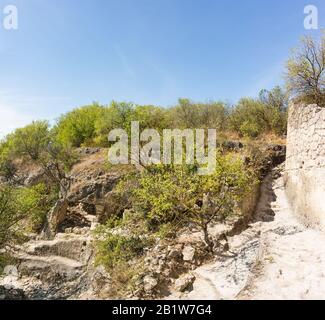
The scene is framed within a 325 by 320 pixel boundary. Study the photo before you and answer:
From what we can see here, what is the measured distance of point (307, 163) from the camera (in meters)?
9.12

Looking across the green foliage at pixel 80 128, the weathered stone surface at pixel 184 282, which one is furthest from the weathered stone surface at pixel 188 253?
the green foliage at pixel 80 128

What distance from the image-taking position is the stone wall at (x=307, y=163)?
8.10 meters

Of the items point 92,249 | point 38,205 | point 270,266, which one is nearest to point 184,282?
point 270,266

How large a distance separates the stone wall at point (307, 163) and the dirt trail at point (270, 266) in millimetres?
498

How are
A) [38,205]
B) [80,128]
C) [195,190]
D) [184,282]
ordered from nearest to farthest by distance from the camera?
[184,282] → [195,190] → [38,205] → [80,128]

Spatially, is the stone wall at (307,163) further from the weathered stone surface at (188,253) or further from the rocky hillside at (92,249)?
the weathered stone surface at (188,253)

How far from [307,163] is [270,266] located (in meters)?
3.79

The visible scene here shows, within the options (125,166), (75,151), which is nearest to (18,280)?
(125,166)

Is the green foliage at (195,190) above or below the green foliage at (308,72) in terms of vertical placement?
below

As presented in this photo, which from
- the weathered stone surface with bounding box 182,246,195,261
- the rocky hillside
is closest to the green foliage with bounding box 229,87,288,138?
the rocky hillside

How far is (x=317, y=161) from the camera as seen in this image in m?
8.40

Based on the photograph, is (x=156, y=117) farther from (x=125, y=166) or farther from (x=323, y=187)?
(x=323, y=187)

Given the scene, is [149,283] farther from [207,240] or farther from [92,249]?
[92,249]
